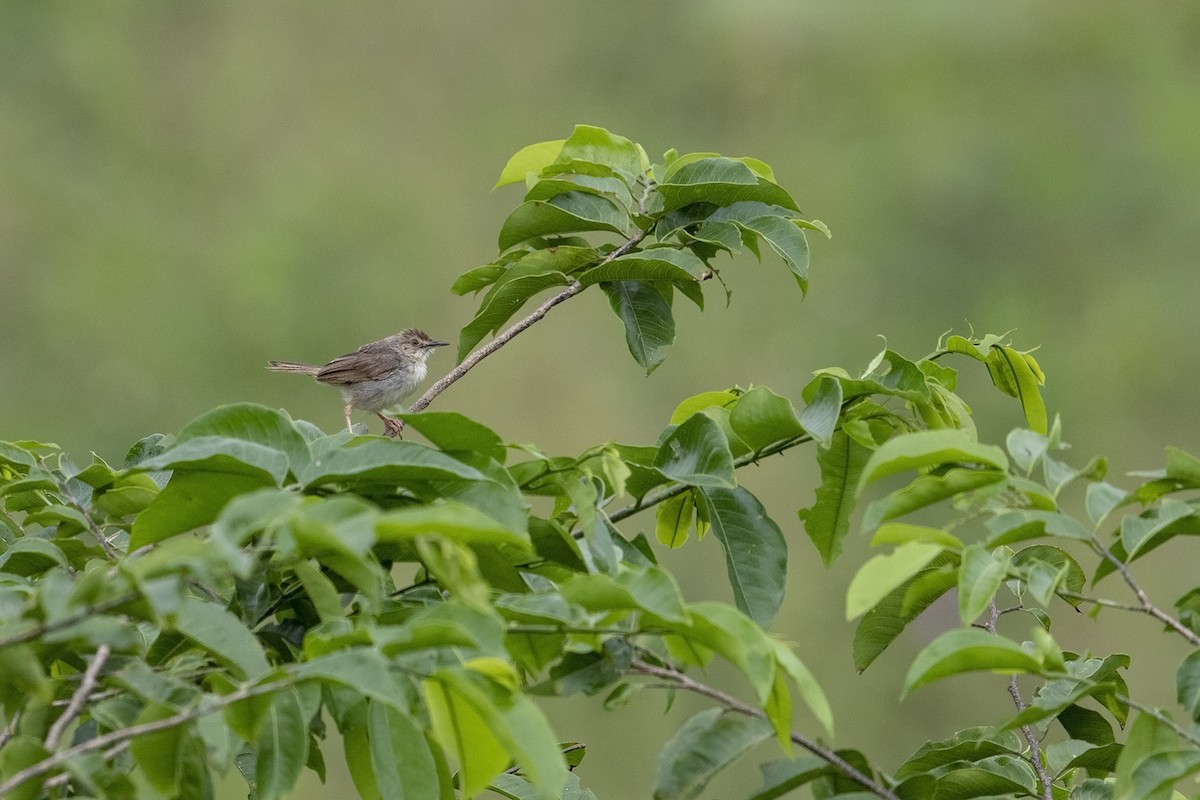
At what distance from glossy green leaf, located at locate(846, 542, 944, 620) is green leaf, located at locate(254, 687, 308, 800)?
0.55 meters

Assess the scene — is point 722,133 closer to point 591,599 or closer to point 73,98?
point 73,98

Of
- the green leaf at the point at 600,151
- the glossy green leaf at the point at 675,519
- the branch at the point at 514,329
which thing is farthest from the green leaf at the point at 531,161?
the glossy green leaf at the point at 675,519

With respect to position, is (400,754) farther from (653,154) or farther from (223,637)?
(653,154)

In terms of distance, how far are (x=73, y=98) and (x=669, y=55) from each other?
5.52m

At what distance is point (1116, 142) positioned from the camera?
11047mm

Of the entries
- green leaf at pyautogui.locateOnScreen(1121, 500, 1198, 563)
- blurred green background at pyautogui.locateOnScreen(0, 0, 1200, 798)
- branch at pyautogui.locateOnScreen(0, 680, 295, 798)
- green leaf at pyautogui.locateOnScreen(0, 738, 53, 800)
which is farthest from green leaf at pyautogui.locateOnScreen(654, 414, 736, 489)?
blurred green background at pyautogui.locateOnScreen(0, 0, 1200, 798)

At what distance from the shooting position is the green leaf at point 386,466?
1306 mm

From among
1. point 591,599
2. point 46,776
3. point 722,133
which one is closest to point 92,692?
point 46,776

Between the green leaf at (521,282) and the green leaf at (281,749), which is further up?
the green leaf at (521,282)

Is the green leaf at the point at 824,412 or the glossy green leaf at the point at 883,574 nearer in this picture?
the glossy green leaf at the point at 883,574

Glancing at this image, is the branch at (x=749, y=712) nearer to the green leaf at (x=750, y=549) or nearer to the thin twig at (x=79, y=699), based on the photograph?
the green leaf at (x=750, y=549)

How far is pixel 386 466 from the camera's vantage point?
4.30ft

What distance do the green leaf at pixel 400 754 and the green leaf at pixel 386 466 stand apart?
0.80 ft

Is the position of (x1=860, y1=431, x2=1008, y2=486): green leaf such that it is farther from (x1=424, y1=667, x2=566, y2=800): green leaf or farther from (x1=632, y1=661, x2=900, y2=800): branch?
(x1=424, y1=667, x2=566, y2=800): green leaf
